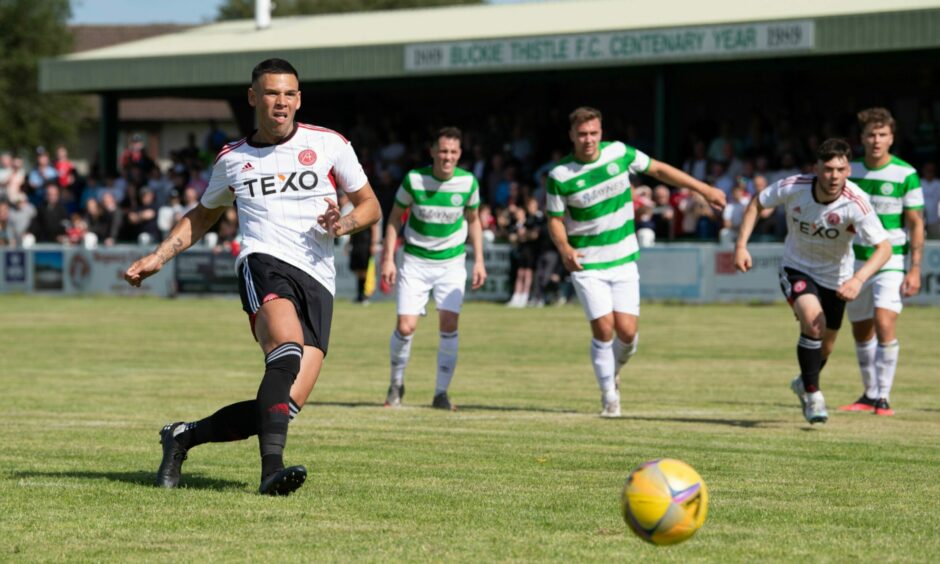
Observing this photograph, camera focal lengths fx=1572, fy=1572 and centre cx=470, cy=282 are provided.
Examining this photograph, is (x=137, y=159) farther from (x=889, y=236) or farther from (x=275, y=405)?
(x=275, y=405)

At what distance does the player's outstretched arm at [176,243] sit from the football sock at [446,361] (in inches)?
190

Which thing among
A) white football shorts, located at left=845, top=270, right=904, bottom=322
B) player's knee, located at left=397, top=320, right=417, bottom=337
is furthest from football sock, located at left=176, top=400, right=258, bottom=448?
white football shorts, located at left=845, top=270, right=904, bottom=322

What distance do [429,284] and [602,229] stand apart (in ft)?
6.05

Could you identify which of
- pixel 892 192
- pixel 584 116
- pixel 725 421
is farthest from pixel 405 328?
pixel 892 192

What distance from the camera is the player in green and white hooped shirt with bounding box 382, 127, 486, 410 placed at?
42.9 feet

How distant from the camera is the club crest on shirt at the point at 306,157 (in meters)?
7.87

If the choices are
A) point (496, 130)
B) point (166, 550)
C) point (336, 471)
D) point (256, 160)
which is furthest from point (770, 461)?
point (496, 130)

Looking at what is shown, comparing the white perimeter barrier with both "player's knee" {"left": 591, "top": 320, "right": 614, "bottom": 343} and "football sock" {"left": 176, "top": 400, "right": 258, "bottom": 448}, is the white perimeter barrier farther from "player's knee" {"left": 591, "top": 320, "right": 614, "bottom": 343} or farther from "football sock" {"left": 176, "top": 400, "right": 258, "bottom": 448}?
"football sock" {"left": 176, "top": 400, "right": 258, "bottom": 448}

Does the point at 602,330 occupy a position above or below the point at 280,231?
below

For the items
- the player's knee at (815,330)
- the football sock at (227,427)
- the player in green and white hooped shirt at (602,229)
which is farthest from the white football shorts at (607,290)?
the football sock at (227,427)

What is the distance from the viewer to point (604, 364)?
39.3 feet

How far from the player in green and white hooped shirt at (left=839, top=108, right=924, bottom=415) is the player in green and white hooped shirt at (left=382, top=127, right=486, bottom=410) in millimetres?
3139

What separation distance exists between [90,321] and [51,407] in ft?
41.9

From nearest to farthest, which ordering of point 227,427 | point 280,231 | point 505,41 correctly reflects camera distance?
point 227,427 → point 280,231 → point 505,41
